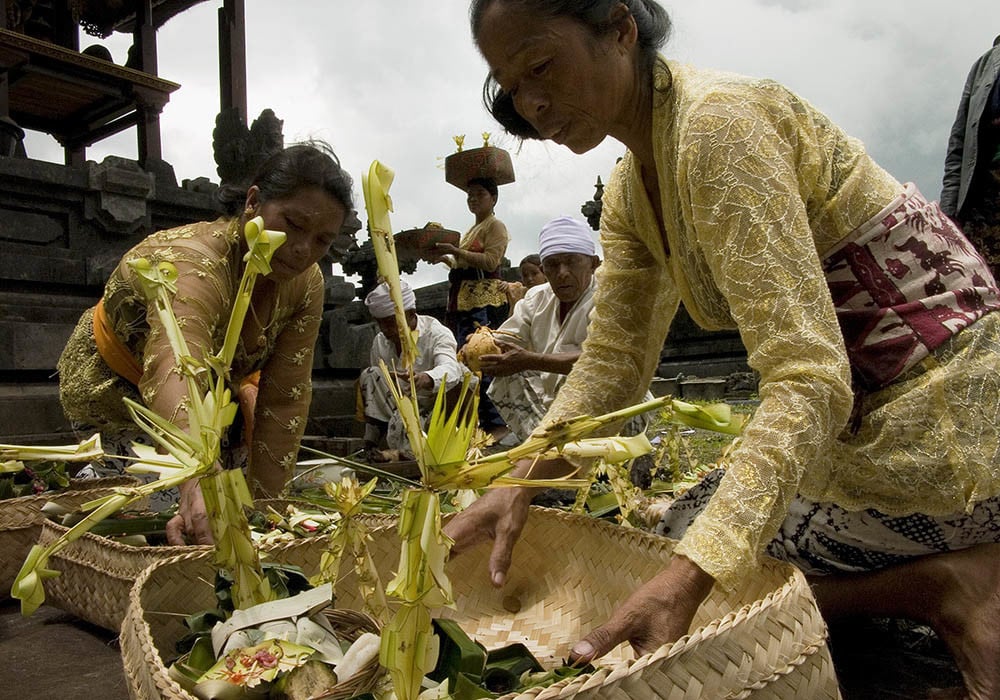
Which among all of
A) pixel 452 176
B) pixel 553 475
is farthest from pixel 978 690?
pixel 452 176

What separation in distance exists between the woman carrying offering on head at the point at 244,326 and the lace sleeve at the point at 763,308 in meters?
1.13

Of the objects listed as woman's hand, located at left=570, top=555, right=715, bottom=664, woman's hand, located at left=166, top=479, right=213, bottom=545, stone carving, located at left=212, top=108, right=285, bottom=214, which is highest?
stone carving, located at left=212, top=108, right=285, bottom=214

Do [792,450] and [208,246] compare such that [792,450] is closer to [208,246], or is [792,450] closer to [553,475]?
[553,475]

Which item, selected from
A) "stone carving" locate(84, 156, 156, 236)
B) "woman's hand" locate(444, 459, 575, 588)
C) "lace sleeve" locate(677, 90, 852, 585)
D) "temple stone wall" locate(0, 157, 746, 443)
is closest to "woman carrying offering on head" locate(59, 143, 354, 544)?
"woman's hand" locate(444, 459, 575, 588)

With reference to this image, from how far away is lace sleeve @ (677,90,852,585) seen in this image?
40.9 inches

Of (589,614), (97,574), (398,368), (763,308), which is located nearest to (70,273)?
(398,368)

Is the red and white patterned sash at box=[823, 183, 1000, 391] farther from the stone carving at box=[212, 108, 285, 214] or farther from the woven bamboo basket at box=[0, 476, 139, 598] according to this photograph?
the stone carving at box=[212, 108, 285, 214]

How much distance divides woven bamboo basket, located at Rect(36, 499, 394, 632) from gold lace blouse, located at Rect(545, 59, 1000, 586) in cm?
83

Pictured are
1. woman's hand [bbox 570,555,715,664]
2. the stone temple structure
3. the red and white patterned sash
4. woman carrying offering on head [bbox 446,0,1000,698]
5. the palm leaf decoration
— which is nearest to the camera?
the palm leaf decoration

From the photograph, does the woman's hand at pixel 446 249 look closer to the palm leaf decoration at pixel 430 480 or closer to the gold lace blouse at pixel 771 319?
the gold lace blouse at pixel 771 319

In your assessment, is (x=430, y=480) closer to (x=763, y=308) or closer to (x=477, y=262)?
(x=763, y=308)

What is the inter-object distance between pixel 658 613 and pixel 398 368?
3.99m

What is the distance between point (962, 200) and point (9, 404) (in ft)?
18.9

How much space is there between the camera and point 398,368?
4.84 metres
